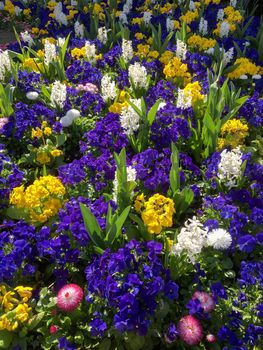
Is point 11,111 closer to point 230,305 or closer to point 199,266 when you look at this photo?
point 199,266

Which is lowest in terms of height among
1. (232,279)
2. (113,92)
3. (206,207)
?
(232,279)

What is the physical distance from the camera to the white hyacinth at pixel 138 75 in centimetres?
405

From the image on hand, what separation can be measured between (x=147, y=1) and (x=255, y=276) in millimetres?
5856

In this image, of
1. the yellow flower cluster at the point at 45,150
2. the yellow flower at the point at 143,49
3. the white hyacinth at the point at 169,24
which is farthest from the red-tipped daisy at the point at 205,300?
the white hyacinth at the point at 169,24

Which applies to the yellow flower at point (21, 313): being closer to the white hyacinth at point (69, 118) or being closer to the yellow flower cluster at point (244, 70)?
the white hyacinth at point (69, 118)

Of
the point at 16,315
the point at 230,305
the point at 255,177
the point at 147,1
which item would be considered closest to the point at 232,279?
the point at 230,305

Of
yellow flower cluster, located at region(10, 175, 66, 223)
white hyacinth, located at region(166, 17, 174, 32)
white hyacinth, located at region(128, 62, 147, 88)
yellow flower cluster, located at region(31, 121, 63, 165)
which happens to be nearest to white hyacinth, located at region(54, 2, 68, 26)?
white hyacinth, located at region(166, 17, 174, 32)

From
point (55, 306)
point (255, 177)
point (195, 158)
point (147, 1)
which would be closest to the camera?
point (55, 306)

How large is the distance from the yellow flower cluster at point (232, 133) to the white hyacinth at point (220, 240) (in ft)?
3.78

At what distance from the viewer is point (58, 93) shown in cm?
394

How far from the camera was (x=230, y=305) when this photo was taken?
95.9 inches

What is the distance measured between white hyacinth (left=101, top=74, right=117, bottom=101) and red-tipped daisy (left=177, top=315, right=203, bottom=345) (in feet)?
7.69

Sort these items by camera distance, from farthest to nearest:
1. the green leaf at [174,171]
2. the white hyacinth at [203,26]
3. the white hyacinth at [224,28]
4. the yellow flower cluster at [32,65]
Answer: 1. the white hyacinth at [203,26]
2. the white hyacinth at [224,28]
3. the yellow flower cluster at [32,65]
4. the green leaf at [174,171]

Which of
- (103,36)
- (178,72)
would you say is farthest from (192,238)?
(103,36)
